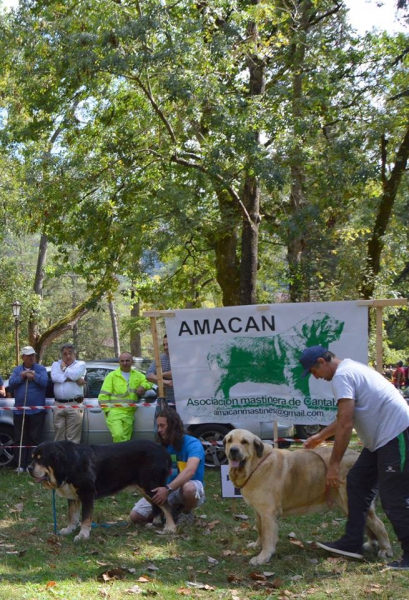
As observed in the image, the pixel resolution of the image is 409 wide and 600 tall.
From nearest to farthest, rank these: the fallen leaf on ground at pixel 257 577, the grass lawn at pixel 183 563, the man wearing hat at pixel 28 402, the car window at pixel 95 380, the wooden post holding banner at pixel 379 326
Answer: the grass lawn at pixel 183 563 → the fallen leaf on ground at pixel 257 577 → the wooden post holding banner at pixel 379 326 → the man wearing hat at pixel 28 402 → the car window at pixel 95 380

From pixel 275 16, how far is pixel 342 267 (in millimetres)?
6323

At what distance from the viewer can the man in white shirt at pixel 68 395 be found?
33.9ft

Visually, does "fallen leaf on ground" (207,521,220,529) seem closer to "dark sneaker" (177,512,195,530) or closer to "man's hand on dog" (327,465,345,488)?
"dark sneaker" (177,512,195,530)

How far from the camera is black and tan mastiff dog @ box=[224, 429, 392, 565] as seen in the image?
6.11m

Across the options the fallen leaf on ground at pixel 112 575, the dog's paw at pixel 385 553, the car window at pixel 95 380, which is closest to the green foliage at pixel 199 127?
the car window at pixel 95 380

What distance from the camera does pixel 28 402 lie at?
1058 cm

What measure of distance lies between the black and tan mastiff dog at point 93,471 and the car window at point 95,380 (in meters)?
3.84

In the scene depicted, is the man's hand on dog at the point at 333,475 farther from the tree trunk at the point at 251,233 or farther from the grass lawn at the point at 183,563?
the tree trunk at the point at 251,233

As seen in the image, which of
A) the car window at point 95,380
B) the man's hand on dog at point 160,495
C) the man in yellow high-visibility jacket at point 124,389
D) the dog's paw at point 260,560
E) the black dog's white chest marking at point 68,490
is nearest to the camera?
the dog's paw at point 260,560

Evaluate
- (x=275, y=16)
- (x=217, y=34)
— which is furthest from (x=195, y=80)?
(x=275, y=16)

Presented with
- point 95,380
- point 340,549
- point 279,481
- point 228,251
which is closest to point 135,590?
point 279,481

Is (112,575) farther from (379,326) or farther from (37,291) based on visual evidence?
(37,291)

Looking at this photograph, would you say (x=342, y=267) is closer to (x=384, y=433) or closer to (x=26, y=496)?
(x=26, y=496)

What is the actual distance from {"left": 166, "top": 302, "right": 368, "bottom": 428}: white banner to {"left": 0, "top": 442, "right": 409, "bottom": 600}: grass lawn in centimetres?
124
